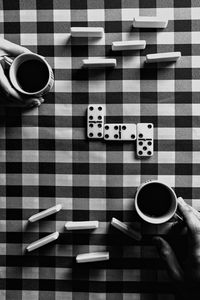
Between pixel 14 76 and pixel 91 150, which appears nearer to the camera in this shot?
pixel 14 76

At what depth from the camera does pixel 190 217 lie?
952 mm

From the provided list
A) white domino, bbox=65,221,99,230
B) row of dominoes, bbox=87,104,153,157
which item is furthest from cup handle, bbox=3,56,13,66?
white domino, bbox=65,221,99,230

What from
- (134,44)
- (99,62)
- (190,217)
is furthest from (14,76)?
(190,217)

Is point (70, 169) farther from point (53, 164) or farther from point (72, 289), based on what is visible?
point (72, 289)

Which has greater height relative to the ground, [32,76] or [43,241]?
[32,76]

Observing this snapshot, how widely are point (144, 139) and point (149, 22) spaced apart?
0.34 m

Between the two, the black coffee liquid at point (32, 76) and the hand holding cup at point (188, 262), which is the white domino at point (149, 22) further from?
the hand holding cup at point (188, 262)

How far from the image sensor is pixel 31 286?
3.50 ft

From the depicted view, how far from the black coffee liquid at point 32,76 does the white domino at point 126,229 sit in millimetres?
440

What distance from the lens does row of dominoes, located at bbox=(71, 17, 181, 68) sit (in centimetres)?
100

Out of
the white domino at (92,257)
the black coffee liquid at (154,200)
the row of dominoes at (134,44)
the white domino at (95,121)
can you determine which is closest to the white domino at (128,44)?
the row of dominoes at (134,44)

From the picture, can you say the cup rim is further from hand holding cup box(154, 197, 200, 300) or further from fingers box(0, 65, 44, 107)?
hand holding cup box(154, 197, 200, 300)

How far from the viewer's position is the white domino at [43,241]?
103cm

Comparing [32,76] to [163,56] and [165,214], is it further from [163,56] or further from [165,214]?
[165,214]
